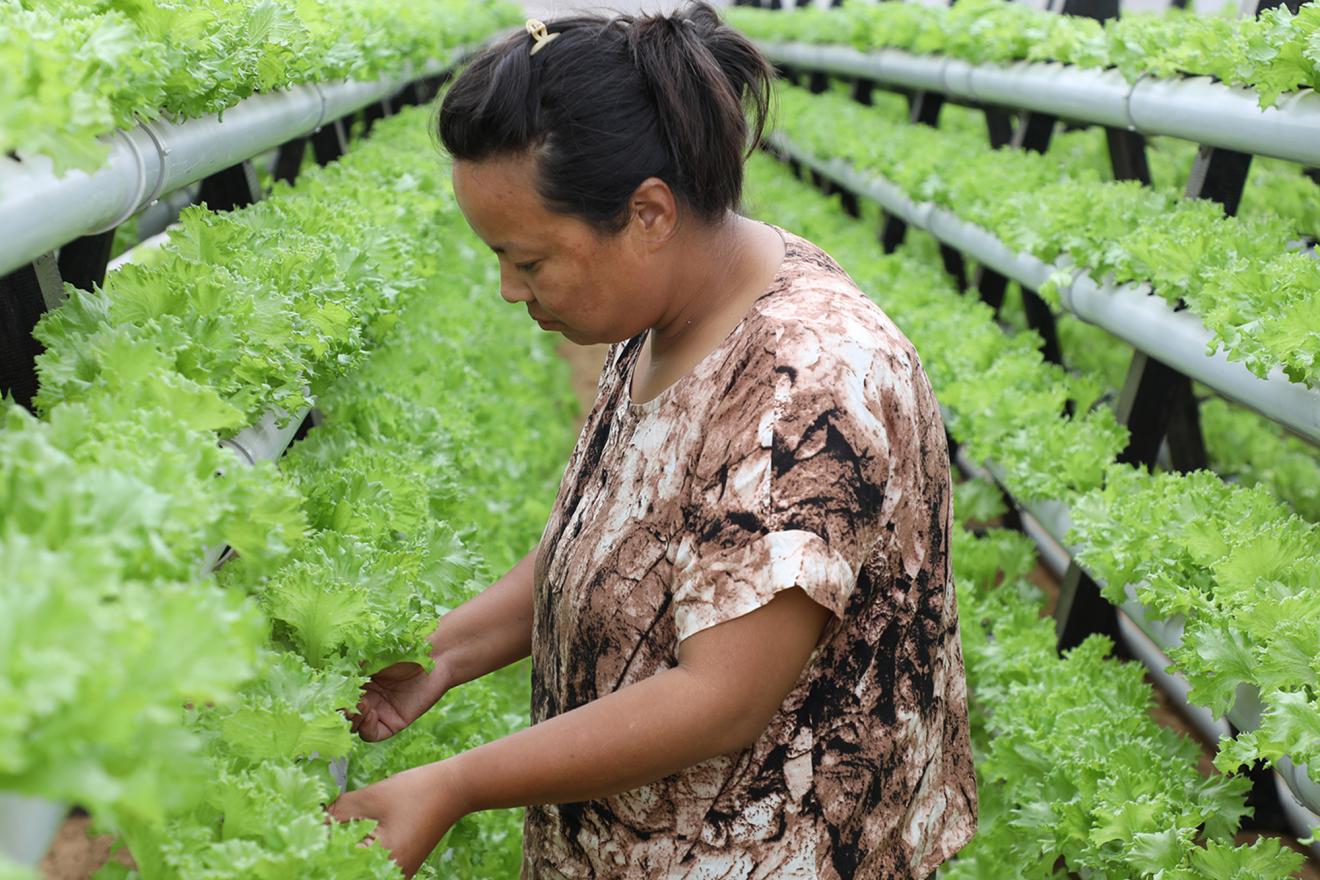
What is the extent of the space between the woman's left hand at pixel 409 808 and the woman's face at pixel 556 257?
669mm

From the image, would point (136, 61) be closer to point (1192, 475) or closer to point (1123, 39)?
point (1192, 475)

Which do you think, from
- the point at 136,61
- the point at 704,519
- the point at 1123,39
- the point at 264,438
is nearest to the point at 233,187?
the point at 264,438

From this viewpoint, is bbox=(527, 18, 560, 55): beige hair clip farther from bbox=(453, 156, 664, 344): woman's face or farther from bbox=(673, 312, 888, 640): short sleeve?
bbox=(673, 312, 888, 640): short sleeve

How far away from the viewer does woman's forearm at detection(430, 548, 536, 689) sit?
2271mm

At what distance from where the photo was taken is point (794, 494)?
5.28 feet

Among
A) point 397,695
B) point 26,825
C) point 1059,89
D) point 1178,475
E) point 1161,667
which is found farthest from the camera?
point 1059,89

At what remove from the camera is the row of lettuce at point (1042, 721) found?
2.45 metres

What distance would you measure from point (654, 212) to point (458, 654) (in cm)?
90

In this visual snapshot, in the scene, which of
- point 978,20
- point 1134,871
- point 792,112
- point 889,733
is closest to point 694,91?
point 889,733

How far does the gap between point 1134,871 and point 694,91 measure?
5.58 feet

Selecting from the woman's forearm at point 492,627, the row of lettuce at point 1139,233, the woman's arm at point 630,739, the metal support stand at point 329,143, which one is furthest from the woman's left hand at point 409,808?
the metal support stand at point 329,143

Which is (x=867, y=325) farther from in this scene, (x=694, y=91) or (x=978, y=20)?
(x=978, y=20)

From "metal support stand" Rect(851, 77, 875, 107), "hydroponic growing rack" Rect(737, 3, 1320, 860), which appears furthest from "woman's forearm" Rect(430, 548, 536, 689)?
"metal support stand" Rect(851, 77, 875, 107)

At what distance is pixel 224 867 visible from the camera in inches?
54.7
